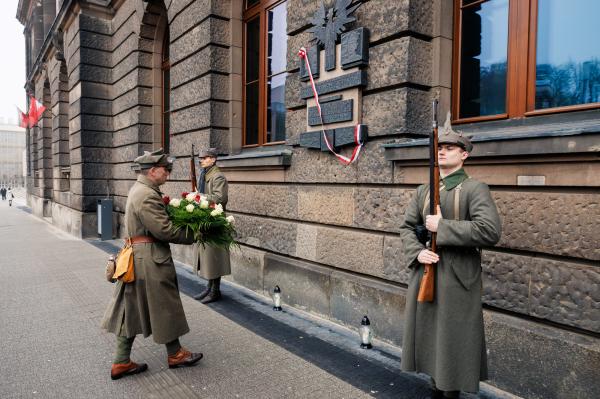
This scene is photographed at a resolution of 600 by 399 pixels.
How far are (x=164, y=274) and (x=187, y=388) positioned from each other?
94 cm

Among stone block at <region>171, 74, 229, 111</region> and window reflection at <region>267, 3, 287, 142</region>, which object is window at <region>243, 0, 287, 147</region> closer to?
window reflection at <region>267, 3, 287, 142</region>

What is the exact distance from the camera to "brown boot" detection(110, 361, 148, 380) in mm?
3721

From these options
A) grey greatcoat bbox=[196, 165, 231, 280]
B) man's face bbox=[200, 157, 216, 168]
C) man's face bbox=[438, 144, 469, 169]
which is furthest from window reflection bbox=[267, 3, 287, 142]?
man's face bbox=[438, 144, 469, 169]

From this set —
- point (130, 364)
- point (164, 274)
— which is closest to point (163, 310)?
point (164, 274)

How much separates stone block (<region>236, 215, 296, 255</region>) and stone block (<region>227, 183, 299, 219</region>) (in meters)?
0.12

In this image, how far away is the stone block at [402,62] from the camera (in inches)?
173

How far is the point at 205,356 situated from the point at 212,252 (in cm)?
192

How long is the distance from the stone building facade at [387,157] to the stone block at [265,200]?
3cm

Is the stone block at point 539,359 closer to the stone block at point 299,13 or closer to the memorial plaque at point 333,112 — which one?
the memorial plaque at point 333,112

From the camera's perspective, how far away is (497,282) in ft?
11.9

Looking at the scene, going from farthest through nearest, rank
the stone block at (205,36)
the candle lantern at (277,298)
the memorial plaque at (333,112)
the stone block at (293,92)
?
the stone block at (205,36), the stone block at (293,92), the candle lantern at (277,298), the memorial plaque at (333,112)

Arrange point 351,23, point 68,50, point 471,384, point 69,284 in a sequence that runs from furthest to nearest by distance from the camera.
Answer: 1. point 68,50
2. point 69,284
3. point 351,23
4. point 471,384

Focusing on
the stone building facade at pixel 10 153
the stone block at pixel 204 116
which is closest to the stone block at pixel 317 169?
the stone block at pixel 204 116

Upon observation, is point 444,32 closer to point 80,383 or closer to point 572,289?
point 572,289
